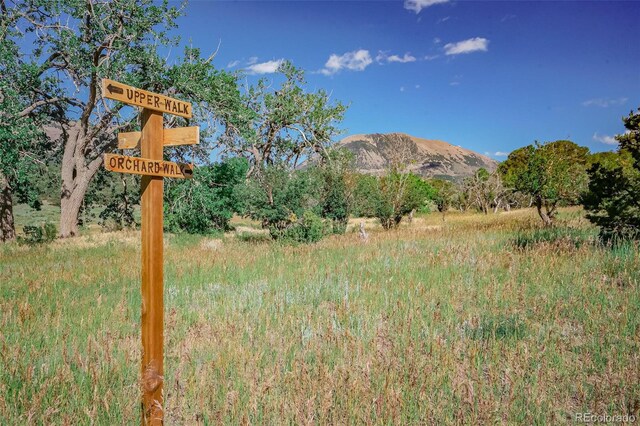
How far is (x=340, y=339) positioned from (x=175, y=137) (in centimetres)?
282

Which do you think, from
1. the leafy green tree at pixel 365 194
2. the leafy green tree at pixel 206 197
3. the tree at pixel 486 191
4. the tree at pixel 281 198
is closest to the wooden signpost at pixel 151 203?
the tree at pixel 281 198

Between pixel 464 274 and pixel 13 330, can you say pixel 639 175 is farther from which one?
pixel 13 330

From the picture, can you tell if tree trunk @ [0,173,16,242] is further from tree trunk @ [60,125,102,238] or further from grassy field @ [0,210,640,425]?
grassy field @ [0,210,640,425]

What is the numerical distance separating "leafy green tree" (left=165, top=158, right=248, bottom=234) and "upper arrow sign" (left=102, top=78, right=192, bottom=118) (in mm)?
14470

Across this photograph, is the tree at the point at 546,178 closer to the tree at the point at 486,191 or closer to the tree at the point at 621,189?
the tree at the point at 621,189

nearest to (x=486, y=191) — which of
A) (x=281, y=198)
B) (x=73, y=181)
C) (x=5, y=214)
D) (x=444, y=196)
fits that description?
(x=444, y=196)

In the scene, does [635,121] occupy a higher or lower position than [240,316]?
higher

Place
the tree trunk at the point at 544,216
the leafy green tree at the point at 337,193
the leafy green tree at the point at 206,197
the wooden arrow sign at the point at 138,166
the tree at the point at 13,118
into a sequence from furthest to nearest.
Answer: the leafy green tree at the point at 337,193
the leafy green tree at the point at 206,197
the tree trunk at the point at 544,216
the tree at the point at 13,118
the wooden arrow sign at the point at 138,166

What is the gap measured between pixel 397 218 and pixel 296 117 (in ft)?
36.5

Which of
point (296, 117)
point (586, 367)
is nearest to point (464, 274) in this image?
point (586, 367)

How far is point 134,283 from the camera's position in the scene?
8094 millimetres

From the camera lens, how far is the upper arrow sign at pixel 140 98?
291cm

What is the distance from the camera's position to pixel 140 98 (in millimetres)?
3086

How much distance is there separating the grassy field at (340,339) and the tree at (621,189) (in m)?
1.10
